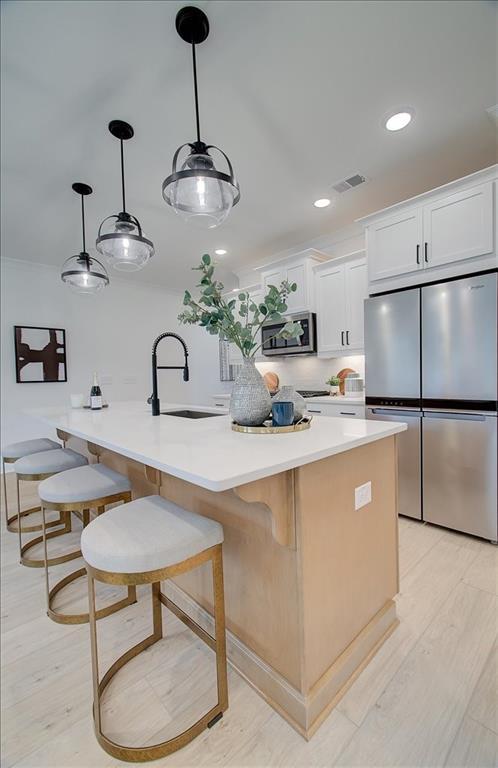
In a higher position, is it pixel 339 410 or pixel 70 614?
pixel 339 410

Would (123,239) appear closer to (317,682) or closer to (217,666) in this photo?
(217,666)

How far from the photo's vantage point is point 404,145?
2.35 m

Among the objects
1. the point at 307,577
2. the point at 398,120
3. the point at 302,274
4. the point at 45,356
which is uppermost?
the point at 398,120

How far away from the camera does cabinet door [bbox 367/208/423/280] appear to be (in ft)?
8.39

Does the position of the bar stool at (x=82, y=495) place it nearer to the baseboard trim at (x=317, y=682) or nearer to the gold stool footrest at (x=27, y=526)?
the baseboard trim at (x=317, y=682)

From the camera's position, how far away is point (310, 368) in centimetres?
436

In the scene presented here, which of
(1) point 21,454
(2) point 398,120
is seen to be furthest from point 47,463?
(2) point 398,120

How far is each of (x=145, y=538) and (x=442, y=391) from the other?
7.35ft

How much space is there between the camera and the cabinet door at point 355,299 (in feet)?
11.1

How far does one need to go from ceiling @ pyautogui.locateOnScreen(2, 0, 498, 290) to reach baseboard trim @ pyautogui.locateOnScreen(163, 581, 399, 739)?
8.71 ft

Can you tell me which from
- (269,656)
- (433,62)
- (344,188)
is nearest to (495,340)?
(433,62)

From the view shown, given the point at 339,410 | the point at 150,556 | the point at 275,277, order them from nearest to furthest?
the point at 150,556 → the point at 339,410 → the point at 275,277

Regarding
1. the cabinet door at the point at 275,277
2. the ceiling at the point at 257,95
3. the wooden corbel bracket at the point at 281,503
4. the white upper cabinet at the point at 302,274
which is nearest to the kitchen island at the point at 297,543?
the wooden corbel bracket at the point at 281,503

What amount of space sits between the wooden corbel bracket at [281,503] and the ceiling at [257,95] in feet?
6.40
